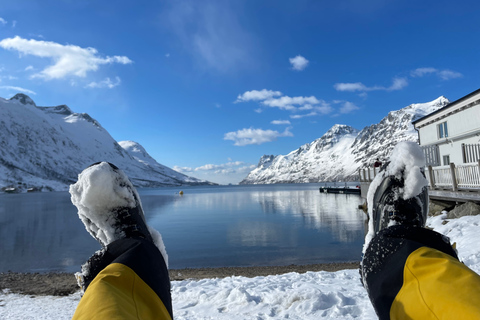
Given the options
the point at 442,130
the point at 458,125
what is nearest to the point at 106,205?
the point at 458,125

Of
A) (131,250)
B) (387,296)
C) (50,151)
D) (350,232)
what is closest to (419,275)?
(387,296)

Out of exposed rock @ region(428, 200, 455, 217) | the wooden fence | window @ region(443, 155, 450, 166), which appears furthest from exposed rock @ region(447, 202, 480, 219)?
window @ region(443, 155, 450, 166)

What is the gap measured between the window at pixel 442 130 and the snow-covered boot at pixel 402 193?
736 inches

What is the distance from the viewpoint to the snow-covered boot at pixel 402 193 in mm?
2342

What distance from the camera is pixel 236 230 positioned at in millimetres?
20422

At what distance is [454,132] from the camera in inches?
648

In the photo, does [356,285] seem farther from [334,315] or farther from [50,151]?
[50,151]

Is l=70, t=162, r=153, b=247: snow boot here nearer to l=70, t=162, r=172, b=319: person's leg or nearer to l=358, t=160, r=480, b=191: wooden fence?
l=70, t=162, r=172, b=319: person's leg

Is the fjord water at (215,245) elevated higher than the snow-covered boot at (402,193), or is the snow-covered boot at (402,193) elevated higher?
the snow-covered boot at (402,193)

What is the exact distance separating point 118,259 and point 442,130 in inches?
835

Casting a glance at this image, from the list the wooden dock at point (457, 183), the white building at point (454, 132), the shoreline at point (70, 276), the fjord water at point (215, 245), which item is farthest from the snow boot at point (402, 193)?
the white building at point (454, 132)

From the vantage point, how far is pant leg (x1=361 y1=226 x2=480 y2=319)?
1.12 m

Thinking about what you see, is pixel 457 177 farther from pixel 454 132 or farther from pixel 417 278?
pixel 417 278

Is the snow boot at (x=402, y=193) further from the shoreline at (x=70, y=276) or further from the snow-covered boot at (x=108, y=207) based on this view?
the shoreline at (x=70, y=276)
